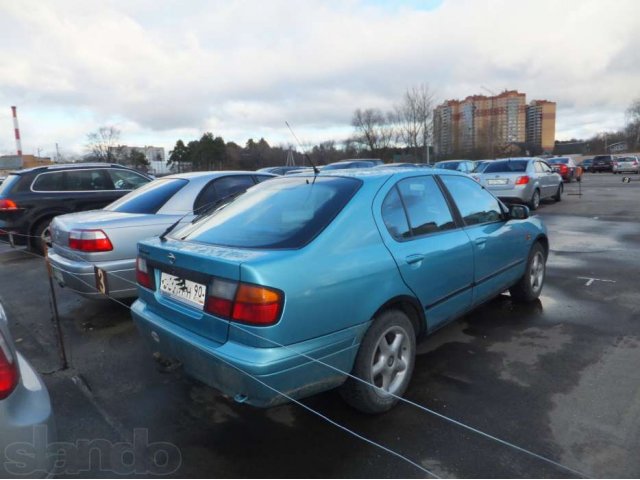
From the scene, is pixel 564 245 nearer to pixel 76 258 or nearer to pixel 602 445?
pixel 602 445

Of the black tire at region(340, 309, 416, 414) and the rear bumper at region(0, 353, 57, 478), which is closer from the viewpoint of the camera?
the rear bumper at region(0, 353, 57, 478)

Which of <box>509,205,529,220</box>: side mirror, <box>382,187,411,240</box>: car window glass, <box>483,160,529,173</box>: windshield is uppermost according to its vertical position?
<box>483,160,529,173</box>: windshield

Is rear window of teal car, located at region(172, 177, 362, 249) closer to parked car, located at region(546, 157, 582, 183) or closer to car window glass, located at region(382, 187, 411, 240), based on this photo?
car window glass, located at region(382, 187, 411, 240)

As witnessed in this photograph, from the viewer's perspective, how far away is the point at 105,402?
319cm

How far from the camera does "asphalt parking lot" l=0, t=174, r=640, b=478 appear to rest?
8.02ft

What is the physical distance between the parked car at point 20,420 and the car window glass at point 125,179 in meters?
7.59

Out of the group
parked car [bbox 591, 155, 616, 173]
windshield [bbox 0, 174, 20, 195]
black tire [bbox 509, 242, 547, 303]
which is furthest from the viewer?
parked car [bbox 591, 155, 616, 173]

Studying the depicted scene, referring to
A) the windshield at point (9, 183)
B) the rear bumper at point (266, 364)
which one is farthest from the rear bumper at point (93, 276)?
the windshield at point (9, 183)

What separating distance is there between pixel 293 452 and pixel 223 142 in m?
73.0

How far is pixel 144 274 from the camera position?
3131 mm

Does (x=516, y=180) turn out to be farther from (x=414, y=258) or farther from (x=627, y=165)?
(x=627, y=165)

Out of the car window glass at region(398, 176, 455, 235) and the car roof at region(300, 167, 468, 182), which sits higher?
the car roof at region(300, 167, 468, 182)

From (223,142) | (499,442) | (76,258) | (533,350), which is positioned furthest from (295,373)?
(223,142)

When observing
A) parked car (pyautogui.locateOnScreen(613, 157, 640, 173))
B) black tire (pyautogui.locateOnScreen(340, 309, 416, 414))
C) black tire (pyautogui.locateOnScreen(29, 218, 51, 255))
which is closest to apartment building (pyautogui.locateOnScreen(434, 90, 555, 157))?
parked car (pyautogui.locateOnScreen(613, 157, 640, 173))
